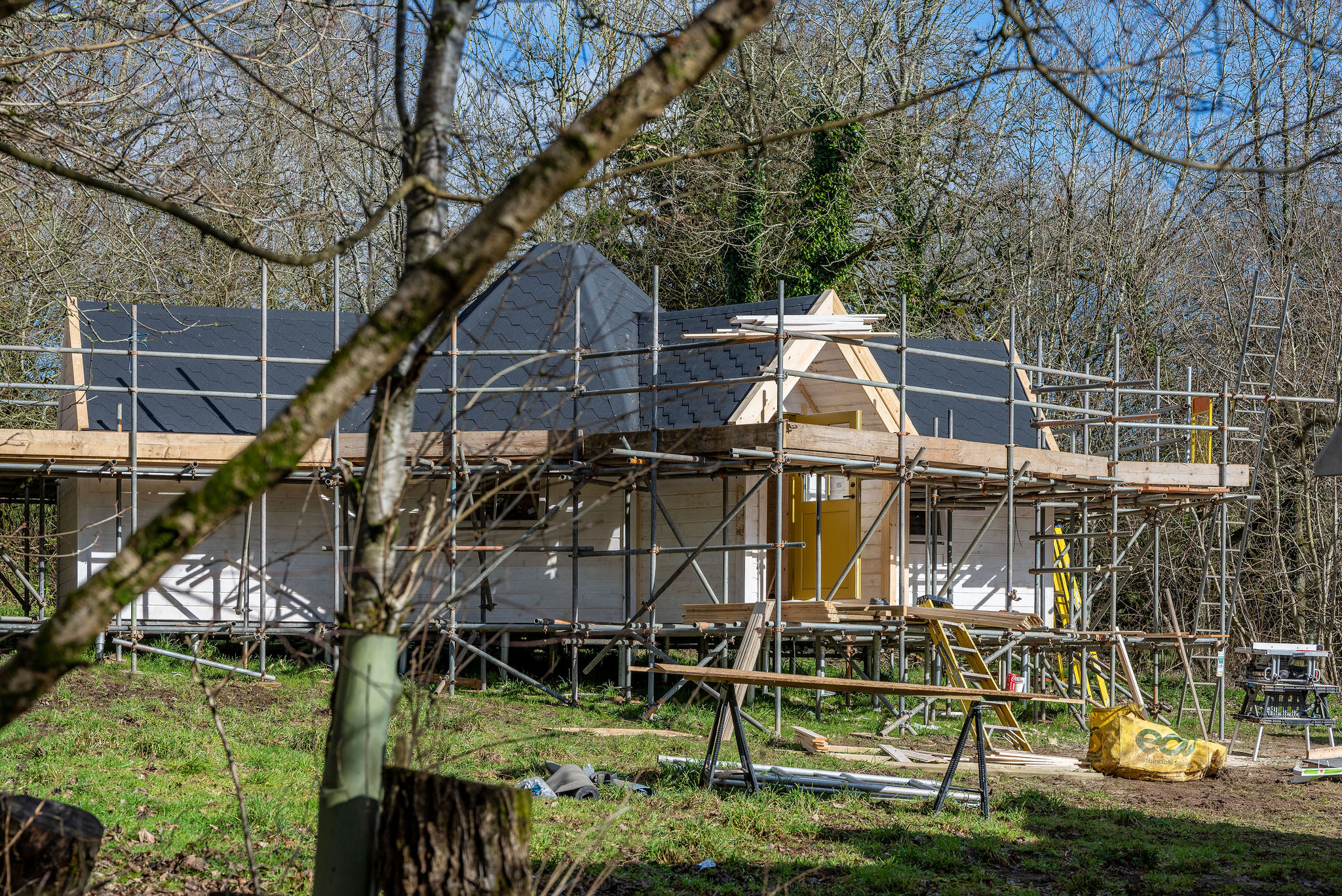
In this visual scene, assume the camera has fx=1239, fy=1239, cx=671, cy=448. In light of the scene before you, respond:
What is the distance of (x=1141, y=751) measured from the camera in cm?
A: 1196

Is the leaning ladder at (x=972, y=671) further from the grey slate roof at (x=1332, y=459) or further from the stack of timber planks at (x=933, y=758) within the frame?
the grey slate roof at (x=1332, y=459)

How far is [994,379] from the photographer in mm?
20141

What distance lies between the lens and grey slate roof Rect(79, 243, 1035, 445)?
16.1m

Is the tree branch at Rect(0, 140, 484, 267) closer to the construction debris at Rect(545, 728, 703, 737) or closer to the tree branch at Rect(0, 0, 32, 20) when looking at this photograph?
the tree branch at Rect(0, 0, 32, 20)

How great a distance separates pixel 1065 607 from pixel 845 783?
11805mm

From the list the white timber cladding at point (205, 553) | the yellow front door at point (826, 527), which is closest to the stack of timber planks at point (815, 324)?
the yellow front door at point (826, 527)

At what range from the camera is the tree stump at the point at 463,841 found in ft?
10.9

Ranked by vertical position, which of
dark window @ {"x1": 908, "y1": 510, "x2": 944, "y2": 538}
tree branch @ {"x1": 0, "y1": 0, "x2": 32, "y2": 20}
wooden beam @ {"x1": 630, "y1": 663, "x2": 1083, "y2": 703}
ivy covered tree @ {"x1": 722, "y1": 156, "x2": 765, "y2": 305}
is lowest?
wooden beam @ {"x1": 630, "y1": 663, "x2": 1083, "y2": 703}

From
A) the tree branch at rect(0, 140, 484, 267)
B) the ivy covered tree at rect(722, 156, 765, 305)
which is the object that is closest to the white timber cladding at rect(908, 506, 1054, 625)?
the ivy covered tree at rect(722, 156, 765, 305)

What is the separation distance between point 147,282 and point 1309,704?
20.0 meters

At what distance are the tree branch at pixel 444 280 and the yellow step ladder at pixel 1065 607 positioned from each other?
17.3 metres

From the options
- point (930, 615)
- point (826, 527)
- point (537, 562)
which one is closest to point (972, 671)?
point (930, 615)

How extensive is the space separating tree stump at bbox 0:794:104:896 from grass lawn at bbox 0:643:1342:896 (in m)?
1.09

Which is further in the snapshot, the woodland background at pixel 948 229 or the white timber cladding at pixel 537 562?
the woodland background at pixel 948 229
